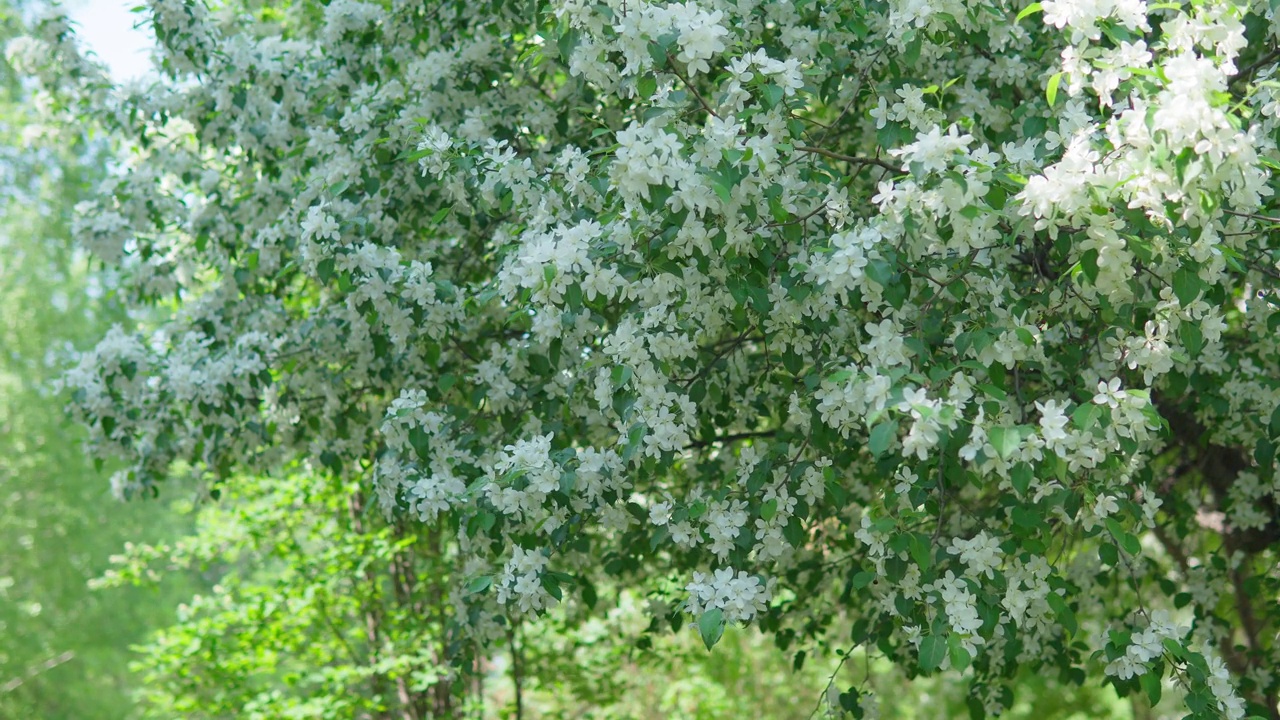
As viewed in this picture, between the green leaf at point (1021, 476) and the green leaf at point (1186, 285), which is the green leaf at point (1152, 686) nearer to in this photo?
the green leaf at point (1021, 476)

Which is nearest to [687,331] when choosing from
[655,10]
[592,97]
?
[655,10]

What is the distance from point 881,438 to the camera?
232 cm

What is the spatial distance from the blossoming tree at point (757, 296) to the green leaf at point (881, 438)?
0.01 m

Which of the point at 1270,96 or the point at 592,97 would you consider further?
the point at 592,97

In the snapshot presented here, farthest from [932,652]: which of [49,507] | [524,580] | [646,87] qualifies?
[49,507]

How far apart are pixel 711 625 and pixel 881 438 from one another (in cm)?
68

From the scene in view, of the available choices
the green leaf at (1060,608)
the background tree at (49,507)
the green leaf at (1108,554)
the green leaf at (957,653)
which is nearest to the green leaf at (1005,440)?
the green leaf at (957,653)

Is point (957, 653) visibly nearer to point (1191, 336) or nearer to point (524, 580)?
point (1191, 336)

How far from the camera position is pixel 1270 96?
9.48 feet

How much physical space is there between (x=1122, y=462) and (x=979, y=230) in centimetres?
69

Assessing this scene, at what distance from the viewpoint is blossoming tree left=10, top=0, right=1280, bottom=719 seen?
261 centimetres

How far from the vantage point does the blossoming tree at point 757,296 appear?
8.55 ft

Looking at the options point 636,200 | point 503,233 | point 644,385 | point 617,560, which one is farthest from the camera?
point 617,560

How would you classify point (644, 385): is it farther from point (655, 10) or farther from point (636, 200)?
point (655, 10)
